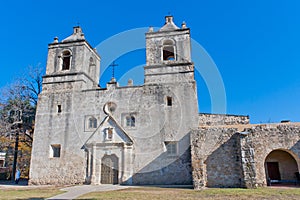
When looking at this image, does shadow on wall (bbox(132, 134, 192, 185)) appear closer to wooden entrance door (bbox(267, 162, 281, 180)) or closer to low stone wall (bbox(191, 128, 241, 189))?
low stone wall (bbox(191, 128, 241, 189))

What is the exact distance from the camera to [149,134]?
1620 centimetres

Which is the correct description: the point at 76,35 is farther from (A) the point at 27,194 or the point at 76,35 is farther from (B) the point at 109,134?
(A) the point at 27,194

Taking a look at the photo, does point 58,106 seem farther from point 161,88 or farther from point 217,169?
point 217,169

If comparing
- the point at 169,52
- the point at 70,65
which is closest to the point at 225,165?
the point at 169,52

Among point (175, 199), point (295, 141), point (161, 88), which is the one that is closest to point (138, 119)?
point (161, 88)

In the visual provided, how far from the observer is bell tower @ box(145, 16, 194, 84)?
1741 cm

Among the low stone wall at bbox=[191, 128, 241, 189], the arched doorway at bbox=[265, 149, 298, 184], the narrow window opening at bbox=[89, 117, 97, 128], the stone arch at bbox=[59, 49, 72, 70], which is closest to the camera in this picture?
the low stone wall at bbox=[191, 128, 241, 189]

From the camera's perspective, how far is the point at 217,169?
45.8ft

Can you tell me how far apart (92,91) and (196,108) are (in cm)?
789

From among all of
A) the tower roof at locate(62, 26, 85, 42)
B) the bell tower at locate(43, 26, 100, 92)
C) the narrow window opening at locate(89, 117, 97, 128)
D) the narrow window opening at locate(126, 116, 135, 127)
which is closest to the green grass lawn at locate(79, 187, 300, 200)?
the narrow window opening at locate(126, 116, 135, 127)

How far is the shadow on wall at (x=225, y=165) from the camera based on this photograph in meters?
13.6

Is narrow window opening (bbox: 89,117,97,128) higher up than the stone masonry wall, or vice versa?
narrow window opening (bbox: 89,117,97,128)

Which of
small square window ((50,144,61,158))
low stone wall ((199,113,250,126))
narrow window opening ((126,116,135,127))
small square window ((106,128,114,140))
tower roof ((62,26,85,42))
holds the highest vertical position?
tower roof ((62,26,85,42))

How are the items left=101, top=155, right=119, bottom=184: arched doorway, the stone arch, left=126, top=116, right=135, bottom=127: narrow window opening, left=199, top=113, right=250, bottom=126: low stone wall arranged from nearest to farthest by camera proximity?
left=101, top=155, right=119, bottom=184: arched doorway → left=126, top=116, right=135, bottom=127: narrow window opening → the stone arch → left=199, top=113, right=250, bottom=126: low stone wall
